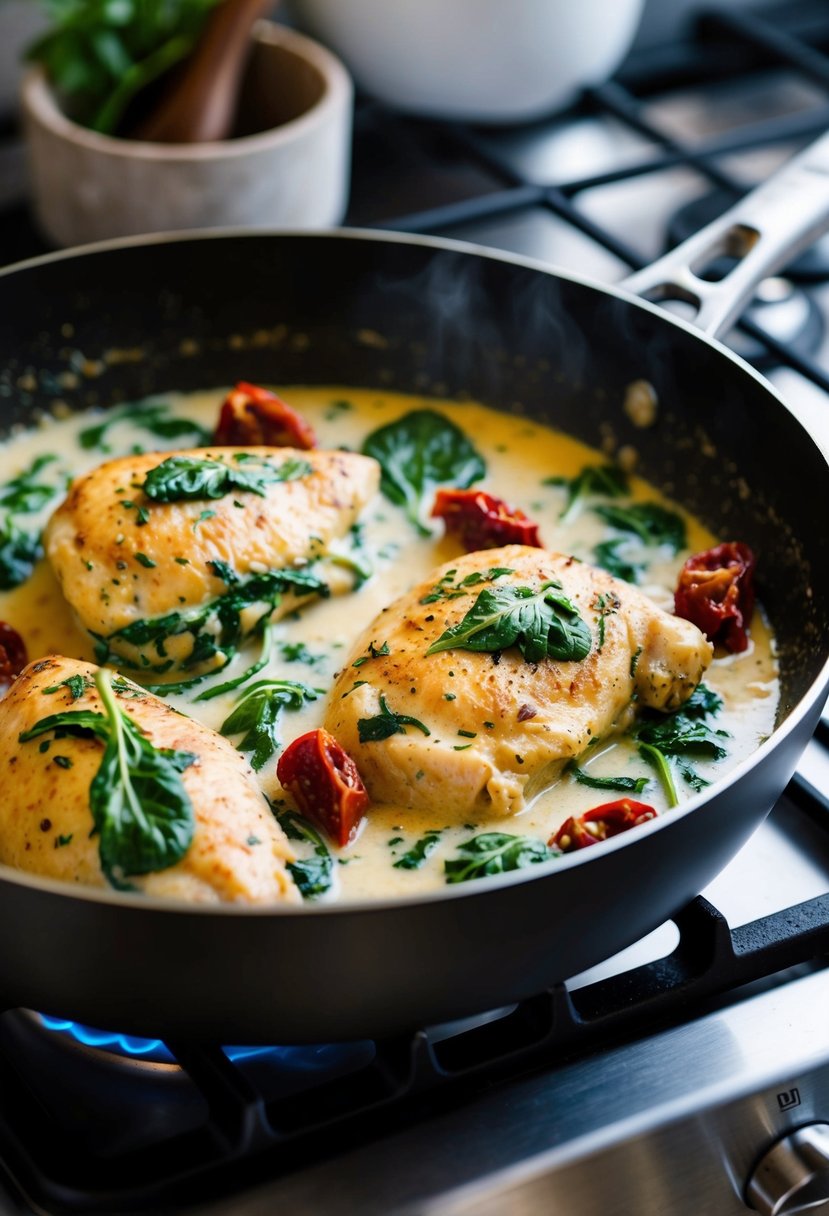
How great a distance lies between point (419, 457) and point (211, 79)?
2.86ft

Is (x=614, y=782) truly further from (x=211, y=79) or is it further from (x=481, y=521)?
(x=211, y=79)

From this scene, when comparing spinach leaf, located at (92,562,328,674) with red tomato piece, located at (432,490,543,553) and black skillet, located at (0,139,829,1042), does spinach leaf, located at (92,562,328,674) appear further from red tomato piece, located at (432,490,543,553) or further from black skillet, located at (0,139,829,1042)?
black skillet, located at (0,139,829,1042)

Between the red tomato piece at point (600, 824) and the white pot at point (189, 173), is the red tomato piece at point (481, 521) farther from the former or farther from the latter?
the white pot at point (189, 173)

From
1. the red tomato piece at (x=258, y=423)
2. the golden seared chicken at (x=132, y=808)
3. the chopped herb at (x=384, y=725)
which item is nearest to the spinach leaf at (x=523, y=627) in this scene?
the chopped herb at (x=384, y=725)

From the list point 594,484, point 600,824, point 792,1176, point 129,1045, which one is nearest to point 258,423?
point 594,484

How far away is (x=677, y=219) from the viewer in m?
2.86

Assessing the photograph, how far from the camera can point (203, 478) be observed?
81.4 inches

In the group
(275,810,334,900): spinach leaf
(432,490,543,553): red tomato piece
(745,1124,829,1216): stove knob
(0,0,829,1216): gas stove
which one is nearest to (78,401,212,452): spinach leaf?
(432,490,543,553): red tomato piece

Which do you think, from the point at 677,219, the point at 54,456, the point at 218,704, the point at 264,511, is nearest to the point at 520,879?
the point at 218,704

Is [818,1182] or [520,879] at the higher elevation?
[520,879]

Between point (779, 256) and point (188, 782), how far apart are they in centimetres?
131

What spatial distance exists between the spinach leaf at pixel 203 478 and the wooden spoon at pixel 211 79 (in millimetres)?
901

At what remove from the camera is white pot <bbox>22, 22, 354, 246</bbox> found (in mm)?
2531

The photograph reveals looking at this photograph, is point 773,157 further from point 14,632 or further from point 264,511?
point 14,632
